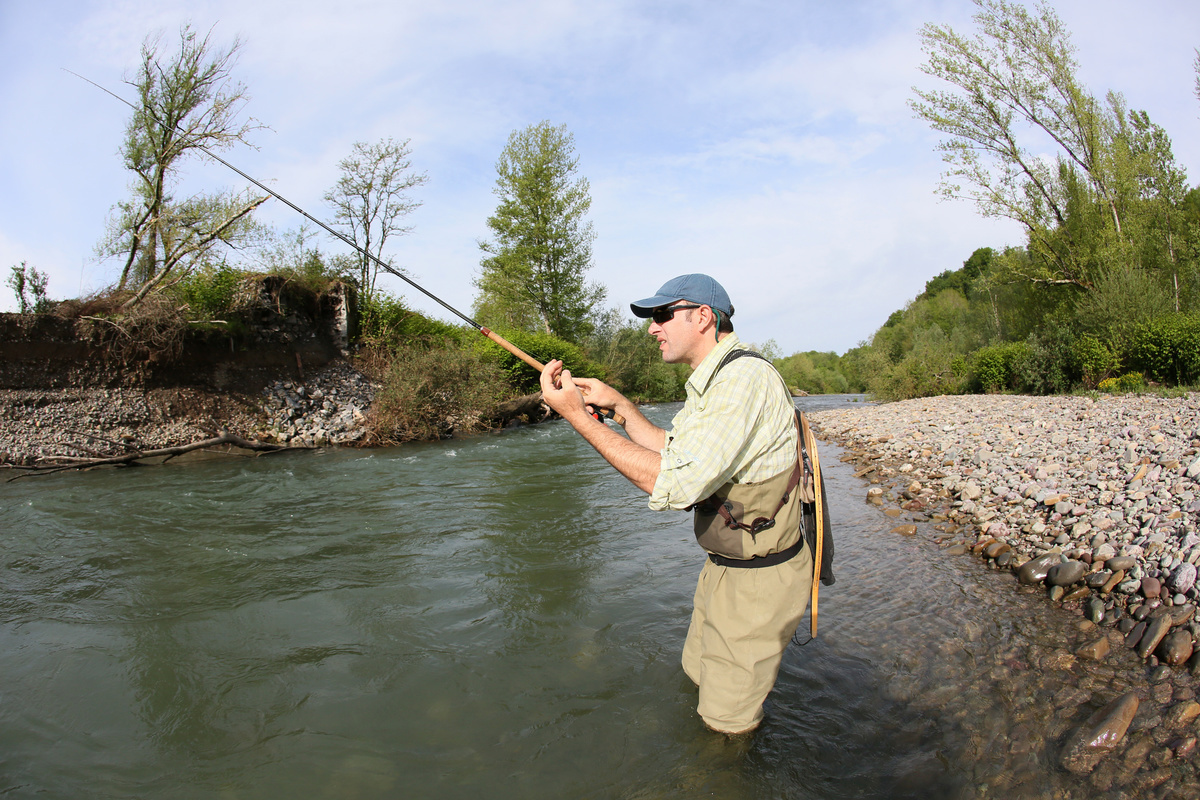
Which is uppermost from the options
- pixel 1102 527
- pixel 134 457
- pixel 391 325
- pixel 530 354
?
pixel 391 325

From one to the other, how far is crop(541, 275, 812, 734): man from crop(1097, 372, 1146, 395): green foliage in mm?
15922

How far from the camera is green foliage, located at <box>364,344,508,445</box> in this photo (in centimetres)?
1573

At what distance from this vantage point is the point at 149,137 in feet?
54.3

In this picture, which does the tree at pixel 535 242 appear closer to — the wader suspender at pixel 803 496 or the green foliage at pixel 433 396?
the green foliage at pixel 433 396

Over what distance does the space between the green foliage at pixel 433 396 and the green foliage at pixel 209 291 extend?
15.5 feet

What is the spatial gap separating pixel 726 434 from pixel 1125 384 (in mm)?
17072

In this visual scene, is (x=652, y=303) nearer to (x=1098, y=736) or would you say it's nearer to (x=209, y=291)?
(x=1098, y=736)

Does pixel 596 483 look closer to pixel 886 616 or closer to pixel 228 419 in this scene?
pixel 886 616

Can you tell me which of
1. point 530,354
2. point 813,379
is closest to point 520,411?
point 530,354

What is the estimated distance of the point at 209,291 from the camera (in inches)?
658

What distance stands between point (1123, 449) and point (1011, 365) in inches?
588

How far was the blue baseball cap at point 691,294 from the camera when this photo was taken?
270 cm

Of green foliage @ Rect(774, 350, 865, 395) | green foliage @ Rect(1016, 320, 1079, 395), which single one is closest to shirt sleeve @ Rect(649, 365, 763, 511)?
green foliage @ Rect(1016, 320, 1079, 395)

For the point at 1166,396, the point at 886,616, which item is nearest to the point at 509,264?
the point at 1166,396
